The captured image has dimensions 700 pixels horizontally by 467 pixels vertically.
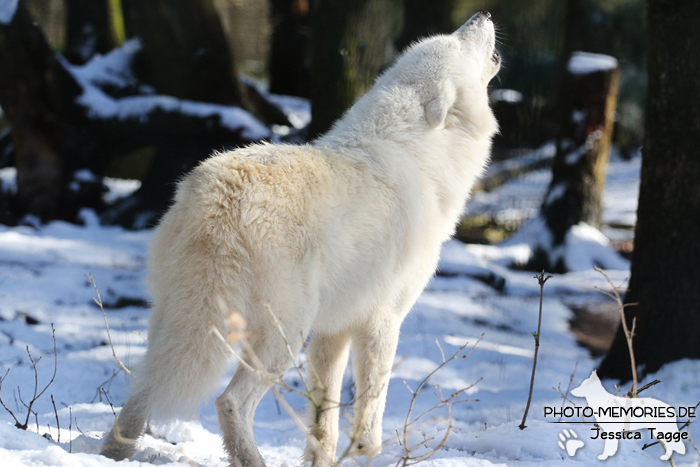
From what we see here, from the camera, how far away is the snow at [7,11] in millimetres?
6570

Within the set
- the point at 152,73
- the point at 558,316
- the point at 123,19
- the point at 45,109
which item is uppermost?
the point at 123,19

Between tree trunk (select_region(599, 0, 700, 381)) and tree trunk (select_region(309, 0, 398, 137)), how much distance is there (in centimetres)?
278

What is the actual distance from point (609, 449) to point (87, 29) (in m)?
9.73

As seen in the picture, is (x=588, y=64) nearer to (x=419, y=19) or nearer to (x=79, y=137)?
(x=419, y=19)

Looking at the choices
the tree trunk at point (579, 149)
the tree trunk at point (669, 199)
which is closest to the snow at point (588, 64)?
the tree trunk at point (579, 149)

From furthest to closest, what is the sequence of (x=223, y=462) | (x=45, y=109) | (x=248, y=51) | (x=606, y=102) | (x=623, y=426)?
(x=248, y=51), (x=606, y=102), (x=45, y=109), (x=623, y=426), (x=223, y=462)

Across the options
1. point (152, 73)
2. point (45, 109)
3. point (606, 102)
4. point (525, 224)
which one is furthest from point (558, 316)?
point (45, 109)

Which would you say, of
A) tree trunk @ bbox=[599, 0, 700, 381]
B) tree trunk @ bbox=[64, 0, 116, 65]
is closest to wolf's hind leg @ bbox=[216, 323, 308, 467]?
tree trunk @ bbox=[599, 0, 700, 381]

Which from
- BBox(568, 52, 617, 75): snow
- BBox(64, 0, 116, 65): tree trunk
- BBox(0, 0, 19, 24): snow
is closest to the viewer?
BBox(0, 0, 19, 24): snow

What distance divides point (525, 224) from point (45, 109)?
21.2ft

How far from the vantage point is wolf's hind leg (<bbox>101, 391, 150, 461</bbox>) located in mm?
2371

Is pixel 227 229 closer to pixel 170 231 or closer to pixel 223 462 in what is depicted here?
pixel 170 231

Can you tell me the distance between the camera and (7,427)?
244 cm

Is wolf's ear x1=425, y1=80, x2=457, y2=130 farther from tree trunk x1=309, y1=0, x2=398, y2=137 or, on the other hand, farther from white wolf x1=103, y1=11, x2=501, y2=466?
tree trunk x1=309, y1=0, x2=398, y2=137
